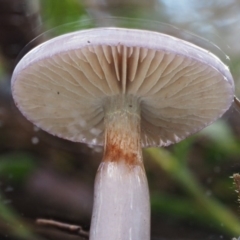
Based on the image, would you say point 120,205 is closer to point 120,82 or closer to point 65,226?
point 120,82

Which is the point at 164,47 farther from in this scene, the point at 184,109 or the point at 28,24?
the point at 28,24

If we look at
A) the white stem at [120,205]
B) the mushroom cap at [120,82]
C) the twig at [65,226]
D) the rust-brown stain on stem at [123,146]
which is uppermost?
the mushroom cap at [120,82]

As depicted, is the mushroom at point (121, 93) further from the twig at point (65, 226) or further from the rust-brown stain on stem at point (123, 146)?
the twig at point (65, 226)

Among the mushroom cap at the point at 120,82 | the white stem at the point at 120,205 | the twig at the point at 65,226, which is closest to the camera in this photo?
the mushroom cap at the point at 120,82

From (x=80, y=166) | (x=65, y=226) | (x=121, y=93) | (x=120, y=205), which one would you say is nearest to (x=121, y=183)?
(x=120, y=205)

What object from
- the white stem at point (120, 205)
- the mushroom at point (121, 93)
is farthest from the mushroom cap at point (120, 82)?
the white stem at point (120, 205)

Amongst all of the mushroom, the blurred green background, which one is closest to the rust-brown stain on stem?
the mushroom
